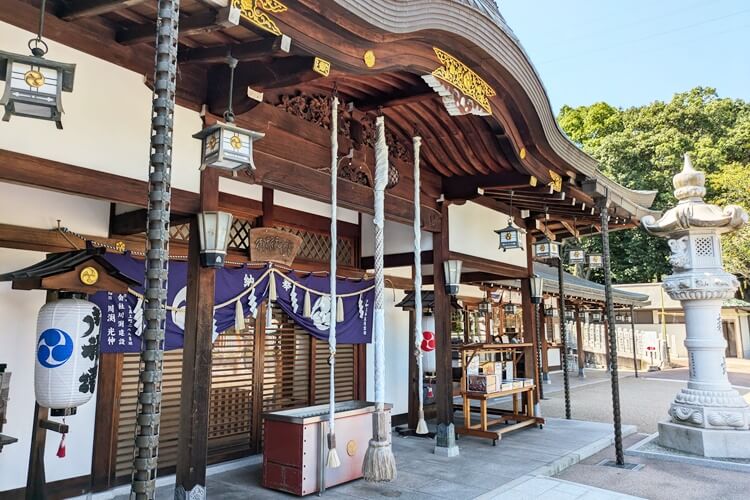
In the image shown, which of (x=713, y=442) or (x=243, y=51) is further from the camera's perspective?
(x=713, y=442)

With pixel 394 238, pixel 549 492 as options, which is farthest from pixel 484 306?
pixel 549 492

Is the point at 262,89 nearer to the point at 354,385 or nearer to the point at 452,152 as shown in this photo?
the point at 452,152

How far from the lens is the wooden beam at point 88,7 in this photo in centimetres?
303

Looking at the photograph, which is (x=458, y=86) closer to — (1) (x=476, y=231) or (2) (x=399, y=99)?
(2) (x=399, y=99)

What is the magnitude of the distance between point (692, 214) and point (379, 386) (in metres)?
5.81

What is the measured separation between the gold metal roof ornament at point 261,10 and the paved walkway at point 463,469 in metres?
4.43

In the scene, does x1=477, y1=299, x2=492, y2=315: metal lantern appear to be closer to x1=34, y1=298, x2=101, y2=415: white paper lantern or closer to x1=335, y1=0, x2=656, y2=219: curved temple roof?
x1=335, y1=0, x2=656, y2=219: curved temple roof

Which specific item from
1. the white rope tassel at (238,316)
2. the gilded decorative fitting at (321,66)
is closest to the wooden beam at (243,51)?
the gilded decorative fitting at (321,66)

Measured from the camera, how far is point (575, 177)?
7.96 metres

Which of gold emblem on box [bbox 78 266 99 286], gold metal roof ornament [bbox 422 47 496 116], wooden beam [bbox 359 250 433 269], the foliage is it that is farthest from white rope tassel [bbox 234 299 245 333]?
the foliage

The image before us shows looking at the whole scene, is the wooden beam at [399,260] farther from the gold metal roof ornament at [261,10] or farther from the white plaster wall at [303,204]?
the gold metal roof ornament at [261,10]

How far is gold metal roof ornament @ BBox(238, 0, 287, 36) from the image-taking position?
3188mm

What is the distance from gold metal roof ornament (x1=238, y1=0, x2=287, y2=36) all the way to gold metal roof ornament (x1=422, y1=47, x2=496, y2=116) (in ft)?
6.08

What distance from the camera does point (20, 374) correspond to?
183 inches
